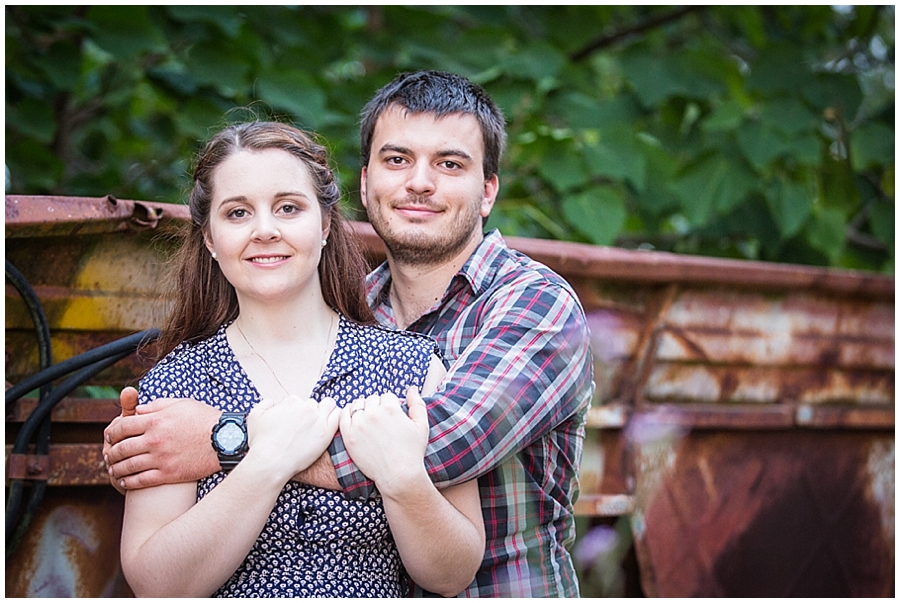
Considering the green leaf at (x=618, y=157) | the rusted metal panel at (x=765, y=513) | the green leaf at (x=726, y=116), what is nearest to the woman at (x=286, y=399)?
the rusted metal panel at (x=765, y=513)

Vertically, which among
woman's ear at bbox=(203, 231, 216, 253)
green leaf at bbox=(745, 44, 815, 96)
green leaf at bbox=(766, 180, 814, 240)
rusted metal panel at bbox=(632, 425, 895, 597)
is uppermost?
green leaf at bbox=(745, 44, 815, 96)

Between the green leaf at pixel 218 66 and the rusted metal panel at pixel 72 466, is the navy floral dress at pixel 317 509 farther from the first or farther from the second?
the green leaf at pixel 218 66

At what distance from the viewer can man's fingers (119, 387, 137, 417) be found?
1547 mm

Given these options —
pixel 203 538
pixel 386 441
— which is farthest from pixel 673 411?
pixel 203 538

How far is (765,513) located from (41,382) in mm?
2139

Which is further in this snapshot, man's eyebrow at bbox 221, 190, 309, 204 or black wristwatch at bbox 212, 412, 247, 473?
man's eyebrow at bbox 221, 190, 309, 204

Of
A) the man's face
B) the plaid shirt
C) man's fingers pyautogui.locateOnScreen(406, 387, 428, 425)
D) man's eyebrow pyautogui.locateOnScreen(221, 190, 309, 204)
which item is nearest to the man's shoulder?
the plaid shirt

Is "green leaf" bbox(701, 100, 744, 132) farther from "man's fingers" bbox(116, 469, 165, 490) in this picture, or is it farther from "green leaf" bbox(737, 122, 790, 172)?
"man's fingers" bbox(116, 469, 165, 490)

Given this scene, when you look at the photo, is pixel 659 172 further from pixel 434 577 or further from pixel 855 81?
pixel 434 577

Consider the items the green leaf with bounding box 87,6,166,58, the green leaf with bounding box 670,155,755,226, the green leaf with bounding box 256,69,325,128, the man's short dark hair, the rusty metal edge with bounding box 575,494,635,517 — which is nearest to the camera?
the man's short dark hair

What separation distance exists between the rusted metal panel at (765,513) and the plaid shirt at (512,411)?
78 centimetres

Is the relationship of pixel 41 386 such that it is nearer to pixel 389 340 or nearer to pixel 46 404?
pixel 46 404

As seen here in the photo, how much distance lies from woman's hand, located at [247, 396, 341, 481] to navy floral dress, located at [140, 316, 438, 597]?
8cm

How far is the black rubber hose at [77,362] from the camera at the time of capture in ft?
6.09
